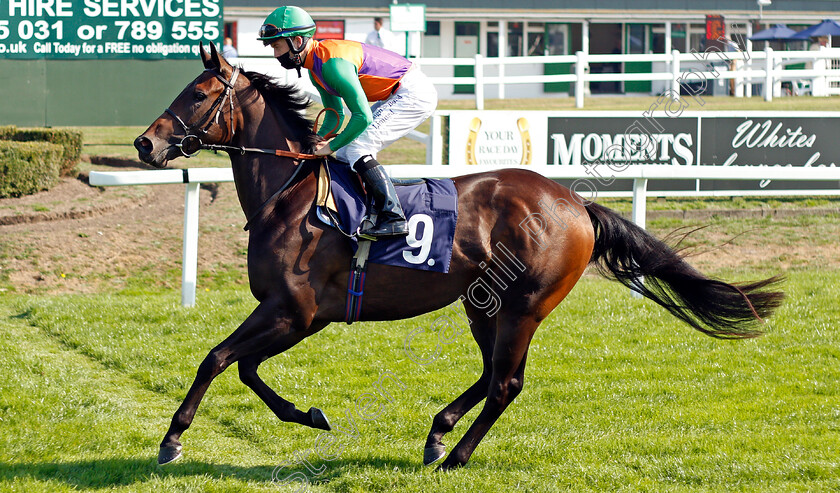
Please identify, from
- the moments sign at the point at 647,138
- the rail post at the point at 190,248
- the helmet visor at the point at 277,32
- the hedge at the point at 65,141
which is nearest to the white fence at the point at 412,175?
the rail post at the point at 190,248

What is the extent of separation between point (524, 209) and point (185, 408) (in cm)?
187

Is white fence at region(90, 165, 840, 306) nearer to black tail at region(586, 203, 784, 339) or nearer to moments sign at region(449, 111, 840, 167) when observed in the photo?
black tail at region(586, 203, 784, 339)

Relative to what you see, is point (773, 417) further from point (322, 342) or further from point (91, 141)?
point (91, 141)

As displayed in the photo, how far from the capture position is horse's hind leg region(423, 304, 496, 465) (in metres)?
4.38

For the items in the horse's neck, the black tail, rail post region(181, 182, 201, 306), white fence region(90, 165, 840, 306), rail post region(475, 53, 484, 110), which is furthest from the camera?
rail post region(475, 53, 484, 110)

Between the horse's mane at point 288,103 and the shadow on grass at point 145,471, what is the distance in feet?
5.09

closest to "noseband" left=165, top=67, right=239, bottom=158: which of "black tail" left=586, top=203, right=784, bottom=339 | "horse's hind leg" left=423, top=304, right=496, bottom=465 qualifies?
"horse's hind leg" left=423, top=304, right=496, bottom=465

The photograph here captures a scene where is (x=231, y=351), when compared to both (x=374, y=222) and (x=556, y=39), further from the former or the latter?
A: (x=556, y=39)

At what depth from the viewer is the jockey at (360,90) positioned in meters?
4.11

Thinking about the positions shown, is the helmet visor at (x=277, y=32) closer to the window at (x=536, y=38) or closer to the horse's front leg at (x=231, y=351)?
the horse's front leg at (x=231, y=351)

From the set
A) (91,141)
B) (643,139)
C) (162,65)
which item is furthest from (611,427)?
(91,141)

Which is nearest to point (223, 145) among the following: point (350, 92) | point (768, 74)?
point (350, 92)

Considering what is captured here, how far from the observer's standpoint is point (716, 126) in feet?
36.9

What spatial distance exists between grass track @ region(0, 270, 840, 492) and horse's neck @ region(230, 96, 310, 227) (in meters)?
1.30
